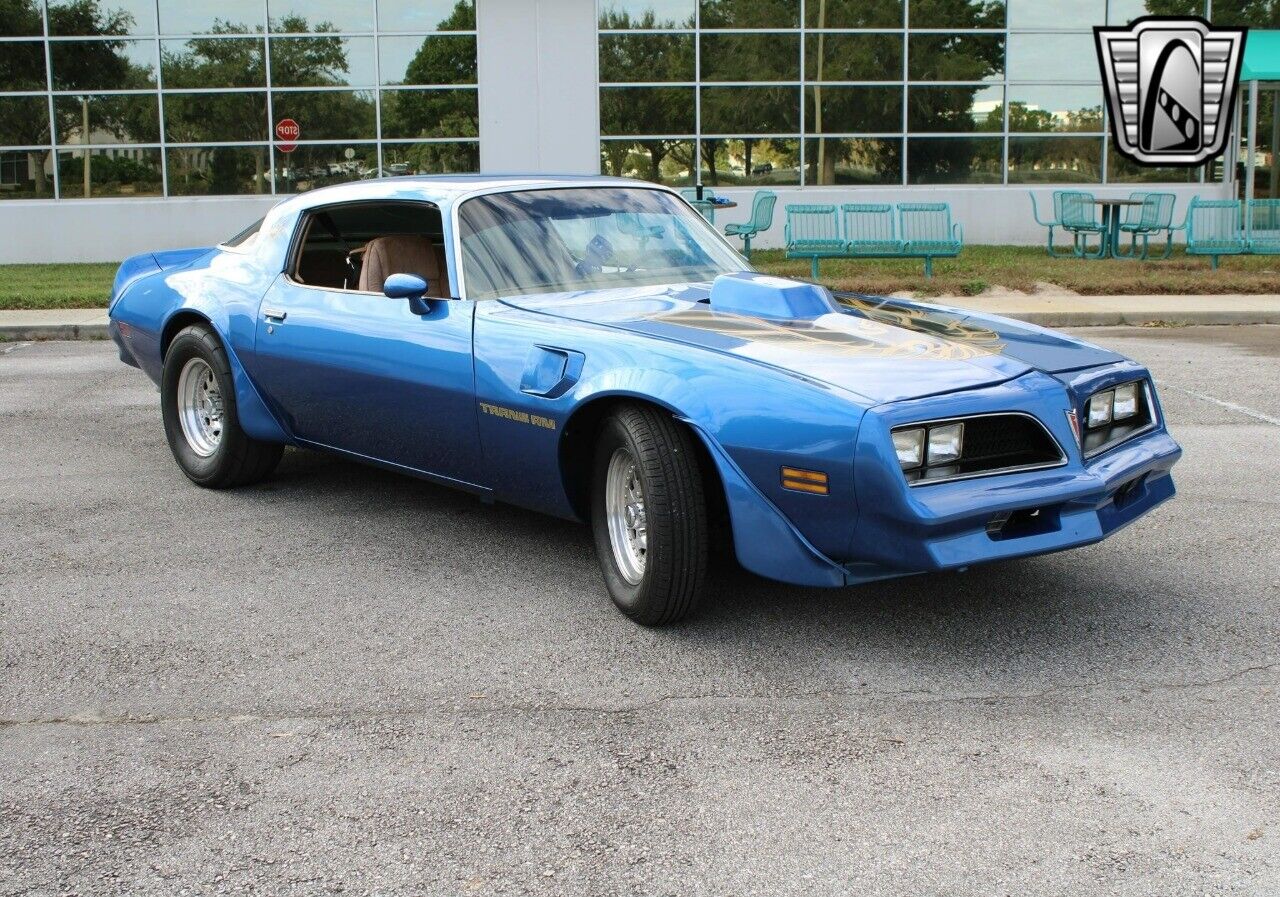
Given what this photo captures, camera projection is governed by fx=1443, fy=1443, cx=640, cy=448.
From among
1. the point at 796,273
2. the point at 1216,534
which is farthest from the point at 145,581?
the point at 796,273

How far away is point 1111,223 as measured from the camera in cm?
2156

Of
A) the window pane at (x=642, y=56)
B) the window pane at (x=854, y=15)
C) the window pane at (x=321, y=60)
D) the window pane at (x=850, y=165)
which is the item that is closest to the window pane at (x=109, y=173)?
the window pane at (x=321, y=60)

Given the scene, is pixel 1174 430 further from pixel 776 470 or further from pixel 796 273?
pixel 796 273

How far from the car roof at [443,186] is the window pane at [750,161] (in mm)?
18214

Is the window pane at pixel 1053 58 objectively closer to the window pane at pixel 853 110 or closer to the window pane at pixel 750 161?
the window pane at pixel 853 110

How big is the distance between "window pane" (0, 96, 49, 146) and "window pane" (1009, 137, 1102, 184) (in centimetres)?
1610

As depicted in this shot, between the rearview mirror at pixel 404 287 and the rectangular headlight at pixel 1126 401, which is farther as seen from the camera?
the rearview mirror at pixel 404 287

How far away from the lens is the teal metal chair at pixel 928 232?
18.3m

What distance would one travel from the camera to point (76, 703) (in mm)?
4254

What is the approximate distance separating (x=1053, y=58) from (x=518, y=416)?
21.8 metres

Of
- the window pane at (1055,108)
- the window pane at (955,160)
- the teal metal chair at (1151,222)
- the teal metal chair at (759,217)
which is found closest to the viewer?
the teal metal chair at (1151,222)

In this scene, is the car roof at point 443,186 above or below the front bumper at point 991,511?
above

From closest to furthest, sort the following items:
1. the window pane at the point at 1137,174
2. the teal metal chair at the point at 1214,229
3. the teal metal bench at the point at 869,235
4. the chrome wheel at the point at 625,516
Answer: the chrome wheel at the point at 625,516 → the teal metal bench at the point at 869,235 → the teal metal chair at the point at 1214,229 → the window pane at the point at 1137,174

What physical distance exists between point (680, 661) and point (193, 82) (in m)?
21.6
